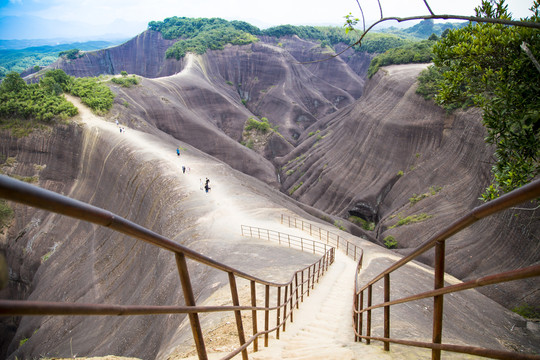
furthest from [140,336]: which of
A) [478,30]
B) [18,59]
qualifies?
[18,59]

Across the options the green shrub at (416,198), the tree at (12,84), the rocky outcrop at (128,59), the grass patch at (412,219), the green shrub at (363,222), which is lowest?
the green shrub at (363,222)

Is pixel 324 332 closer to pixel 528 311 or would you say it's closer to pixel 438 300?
pixel 438 300

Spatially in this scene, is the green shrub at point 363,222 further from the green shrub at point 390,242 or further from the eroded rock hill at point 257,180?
the green shrub at point 390,242

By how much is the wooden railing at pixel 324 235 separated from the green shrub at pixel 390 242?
341 inches

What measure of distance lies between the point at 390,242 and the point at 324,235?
974cm

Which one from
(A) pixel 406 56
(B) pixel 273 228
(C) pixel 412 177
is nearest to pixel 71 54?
(A) pixel 406 56

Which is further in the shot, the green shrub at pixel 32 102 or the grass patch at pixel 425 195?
the green shrub at pixel 32 102

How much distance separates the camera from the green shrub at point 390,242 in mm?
26595

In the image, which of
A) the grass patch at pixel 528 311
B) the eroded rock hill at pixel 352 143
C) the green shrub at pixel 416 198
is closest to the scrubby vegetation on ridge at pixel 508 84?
the eroded rock hill at pixel 352 143

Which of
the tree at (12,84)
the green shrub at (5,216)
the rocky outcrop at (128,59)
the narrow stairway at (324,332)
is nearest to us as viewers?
the narrow stairway at (324,332)

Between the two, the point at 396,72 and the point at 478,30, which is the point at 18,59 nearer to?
the point at 396,72

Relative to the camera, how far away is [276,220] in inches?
802

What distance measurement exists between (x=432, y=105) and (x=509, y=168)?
2617 cm

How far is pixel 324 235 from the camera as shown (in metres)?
19.8
